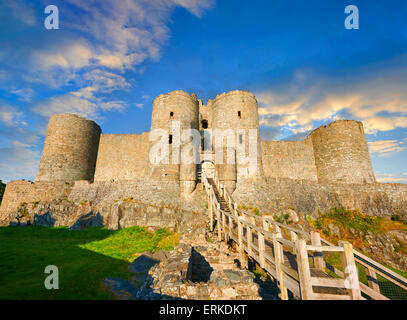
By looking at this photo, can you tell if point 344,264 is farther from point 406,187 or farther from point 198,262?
point 406,187

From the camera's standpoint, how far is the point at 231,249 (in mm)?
10367

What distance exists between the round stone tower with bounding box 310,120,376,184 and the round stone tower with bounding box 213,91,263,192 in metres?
9.60

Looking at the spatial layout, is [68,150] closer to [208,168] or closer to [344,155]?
[208,168]

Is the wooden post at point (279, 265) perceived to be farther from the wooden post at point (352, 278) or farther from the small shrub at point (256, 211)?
the small shrub at point (256, 211)

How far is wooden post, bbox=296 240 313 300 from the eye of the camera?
3.82m

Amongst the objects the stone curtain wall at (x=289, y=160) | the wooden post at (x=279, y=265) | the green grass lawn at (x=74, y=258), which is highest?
the stone curtain wall at (x=289, y=160)

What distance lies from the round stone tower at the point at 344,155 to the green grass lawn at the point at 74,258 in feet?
65.1

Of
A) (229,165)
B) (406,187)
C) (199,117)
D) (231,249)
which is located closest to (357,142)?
(406,187)

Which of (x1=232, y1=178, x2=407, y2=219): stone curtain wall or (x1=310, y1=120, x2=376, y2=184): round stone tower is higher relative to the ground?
(x1=310, y1=120, x2=376, y2=184): round stone tower

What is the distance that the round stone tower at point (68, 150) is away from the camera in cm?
2114

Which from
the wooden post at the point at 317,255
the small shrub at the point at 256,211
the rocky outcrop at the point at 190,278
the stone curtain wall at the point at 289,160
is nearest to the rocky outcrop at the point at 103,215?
the rocky outcrop at the point at 190,278

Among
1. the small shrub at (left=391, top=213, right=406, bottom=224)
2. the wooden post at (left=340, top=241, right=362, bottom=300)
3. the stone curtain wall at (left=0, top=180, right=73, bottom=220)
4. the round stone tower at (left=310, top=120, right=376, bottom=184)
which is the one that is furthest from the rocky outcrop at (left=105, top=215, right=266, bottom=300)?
the small shrub at (left=391, top=213, right=406, bottom=224)

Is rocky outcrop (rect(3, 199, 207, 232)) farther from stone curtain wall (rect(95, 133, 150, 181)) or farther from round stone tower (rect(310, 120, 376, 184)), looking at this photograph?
round stone tower (rect(310, 120, 376, 184))

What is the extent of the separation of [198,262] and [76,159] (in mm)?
21593
